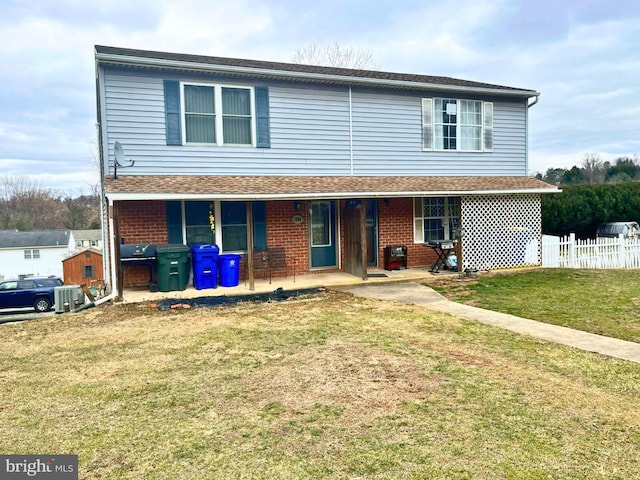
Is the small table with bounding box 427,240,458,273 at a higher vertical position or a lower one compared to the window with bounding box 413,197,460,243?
lower

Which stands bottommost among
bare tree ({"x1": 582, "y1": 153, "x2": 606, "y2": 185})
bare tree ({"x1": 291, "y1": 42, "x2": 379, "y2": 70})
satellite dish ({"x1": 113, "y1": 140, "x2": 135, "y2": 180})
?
satellite dish ({"x1": 113, "y1": 140, "x2": 135, "y2": 180})

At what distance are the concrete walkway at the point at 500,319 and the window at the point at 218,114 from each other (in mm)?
4850

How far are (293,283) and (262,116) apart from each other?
441 centimetres

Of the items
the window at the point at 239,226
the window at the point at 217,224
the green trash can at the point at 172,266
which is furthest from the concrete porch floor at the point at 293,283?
the window at the point at 217,224

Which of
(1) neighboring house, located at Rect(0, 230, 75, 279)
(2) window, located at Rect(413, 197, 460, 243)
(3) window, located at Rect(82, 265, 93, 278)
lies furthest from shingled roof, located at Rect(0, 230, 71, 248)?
(2) window, located at Rect(413, 197, 460, 243)

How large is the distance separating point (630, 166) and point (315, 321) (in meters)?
57.7

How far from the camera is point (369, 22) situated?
21.1 metres

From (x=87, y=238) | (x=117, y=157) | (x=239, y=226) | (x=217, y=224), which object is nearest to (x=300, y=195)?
(x=239, y=226)

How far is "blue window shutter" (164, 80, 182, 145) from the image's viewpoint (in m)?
10.6

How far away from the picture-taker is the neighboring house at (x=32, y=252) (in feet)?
148

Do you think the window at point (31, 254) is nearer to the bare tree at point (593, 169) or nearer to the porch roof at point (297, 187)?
the porch roof at point (297, 187)

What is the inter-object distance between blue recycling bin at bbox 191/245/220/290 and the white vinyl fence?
33.1 feet

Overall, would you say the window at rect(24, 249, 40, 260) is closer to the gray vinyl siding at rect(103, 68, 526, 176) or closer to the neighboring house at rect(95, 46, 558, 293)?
the neighboring house at rect(95, 46, 558, 293)

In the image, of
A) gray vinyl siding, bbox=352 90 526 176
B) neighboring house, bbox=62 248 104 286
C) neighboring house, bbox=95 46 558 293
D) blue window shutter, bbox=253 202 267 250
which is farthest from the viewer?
neighboring house, bbox=62 248 104 286
